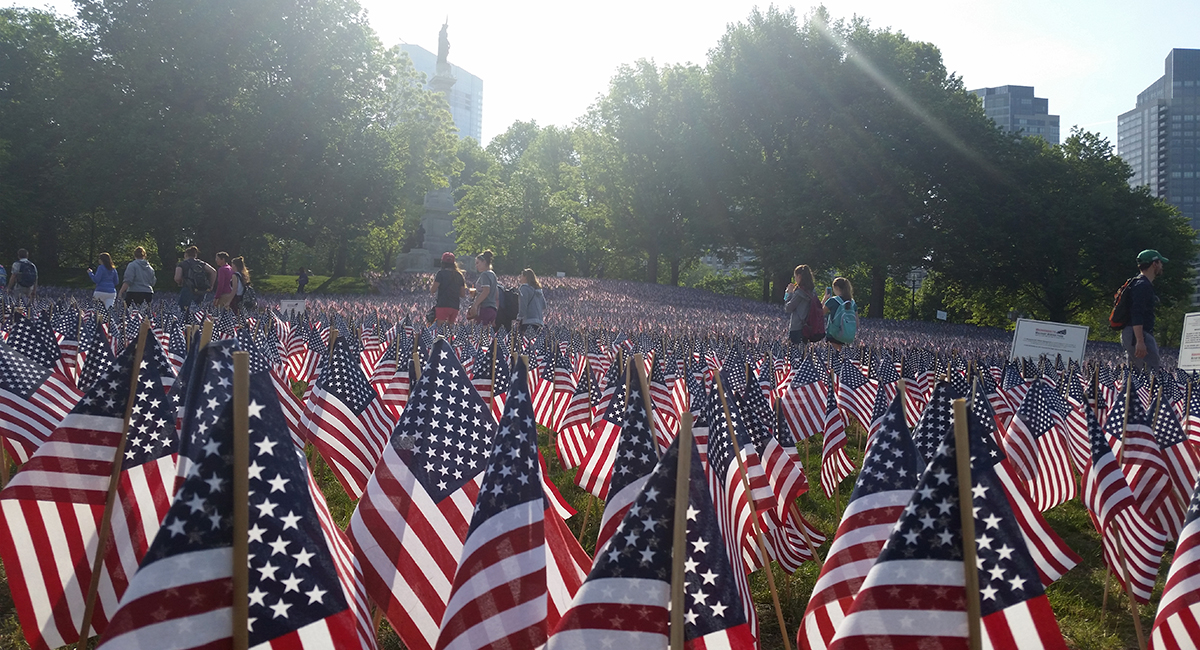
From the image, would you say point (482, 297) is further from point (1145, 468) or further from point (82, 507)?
point (82, 507)

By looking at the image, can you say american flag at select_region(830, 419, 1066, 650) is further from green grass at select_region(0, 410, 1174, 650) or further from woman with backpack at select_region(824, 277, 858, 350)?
woman with backpack at select_region(824, 277, 858, 350)

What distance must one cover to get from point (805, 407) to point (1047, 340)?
7628 mm

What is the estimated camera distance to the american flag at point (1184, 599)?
3.07 metres

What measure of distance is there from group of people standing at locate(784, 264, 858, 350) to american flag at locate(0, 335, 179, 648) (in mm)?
10318

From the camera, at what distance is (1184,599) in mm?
3102

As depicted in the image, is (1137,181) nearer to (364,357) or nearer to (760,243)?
(760,243)

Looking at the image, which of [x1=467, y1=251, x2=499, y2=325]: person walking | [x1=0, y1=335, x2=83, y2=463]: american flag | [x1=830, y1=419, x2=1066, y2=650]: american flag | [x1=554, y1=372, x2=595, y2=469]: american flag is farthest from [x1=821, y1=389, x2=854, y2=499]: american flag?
[x1=467, y1=251, x2=499, y2=325]: person walking

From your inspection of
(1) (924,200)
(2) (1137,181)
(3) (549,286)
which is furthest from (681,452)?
(2) (1137,181)

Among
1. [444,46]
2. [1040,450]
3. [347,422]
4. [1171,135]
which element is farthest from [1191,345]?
[1171,135]

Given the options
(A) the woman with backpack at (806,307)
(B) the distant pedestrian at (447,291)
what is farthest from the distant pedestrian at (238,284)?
(A) the woman with backpack at (806,307)

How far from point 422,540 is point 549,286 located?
113ft

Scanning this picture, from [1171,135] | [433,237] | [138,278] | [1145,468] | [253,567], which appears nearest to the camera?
[253,567]

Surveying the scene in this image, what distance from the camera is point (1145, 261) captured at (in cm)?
1031

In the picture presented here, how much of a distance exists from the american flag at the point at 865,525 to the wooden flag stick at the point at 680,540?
999mm
